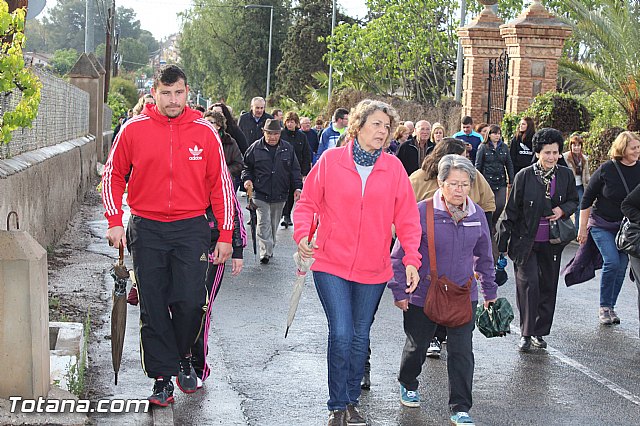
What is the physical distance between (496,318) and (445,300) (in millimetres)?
599

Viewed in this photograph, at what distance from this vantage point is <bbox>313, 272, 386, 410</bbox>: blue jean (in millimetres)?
6406

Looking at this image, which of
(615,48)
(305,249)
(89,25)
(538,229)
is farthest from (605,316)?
(89,25)

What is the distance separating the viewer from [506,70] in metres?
24.2

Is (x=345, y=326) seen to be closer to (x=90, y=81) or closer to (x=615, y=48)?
(x=615, y=48)

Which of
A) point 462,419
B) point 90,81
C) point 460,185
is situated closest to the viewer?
point 462,419

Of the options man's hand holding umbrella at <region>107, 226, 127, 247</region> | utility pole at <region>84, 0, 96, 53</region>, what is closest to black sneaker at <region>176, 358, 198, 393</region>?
man's hand holding umbrella at <region>107, 226, 127, 247</region>

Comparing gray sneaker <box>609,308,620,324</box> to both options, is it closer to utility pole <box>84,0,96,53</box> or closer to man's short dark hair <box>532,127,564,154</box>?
man's short dark hair <box>532,127,564,154</box>

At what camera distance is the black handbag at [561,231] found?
29.7ft

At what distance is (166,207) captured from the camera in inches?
258

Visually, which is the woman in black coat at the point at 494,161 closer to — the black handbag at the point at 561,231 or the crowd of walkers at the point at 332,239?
the black handbag at the point at 561,231

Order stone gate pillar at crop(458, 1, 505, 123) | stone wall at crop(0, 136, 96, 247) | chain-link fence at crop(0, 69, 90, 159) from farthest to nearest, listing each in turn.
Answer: stone gate pillar at crop(458, 1, 505, 123), chain-link fence at crop(0, 69, 90, 159), stone wall at crop(0, 136, 96, 247)

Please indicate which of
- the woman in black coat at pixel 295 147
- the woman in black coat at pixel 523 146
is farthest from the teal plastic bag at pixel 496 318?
the woman in black coat at pixel 523 146

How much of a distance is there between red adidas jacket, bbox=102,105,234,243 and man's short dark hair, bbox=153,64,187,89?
18 cm

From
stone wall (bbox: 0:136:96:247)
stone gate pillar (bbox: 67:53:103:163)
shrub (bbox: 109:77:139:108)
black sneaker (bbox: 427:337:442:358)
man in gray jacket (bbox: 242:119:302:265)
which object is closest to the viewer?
black sneaker (bbox: 427:337:442:358)
